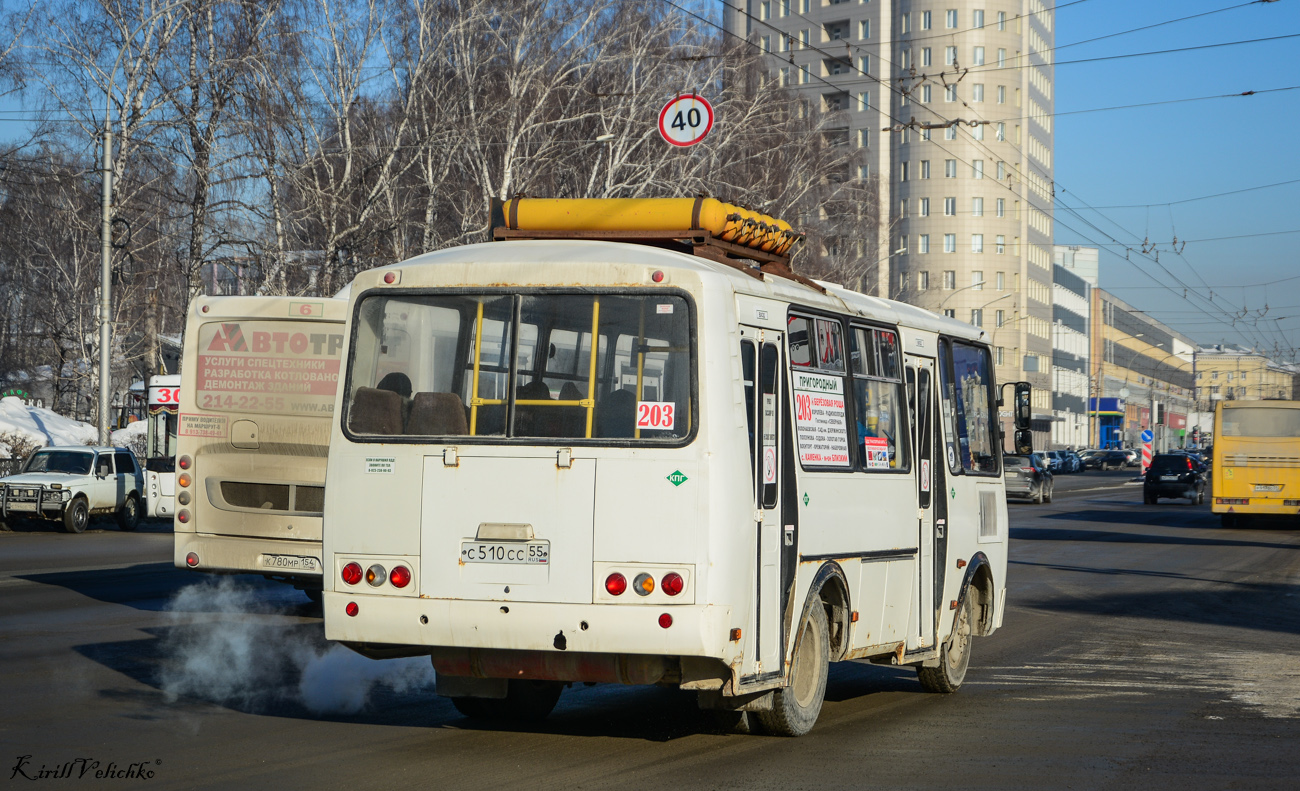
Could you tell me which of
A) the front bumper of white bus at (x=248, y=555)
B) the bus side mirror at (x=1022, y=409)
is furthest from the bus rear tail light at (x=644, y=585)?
the front bumper of white bus at (x=248, y=555)

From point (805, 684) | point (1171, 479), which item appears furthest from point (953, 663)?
point (1171, 479)

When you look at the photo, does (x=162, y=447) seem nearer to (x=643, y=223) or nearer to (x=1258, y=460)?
(x=643, y=223)

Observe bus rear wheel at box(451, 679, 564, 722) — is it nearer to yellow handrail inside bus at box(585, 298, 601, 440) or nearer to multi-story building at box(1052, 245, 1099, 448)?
yellow handrail inside bus at box(585, 298, 601, 440)

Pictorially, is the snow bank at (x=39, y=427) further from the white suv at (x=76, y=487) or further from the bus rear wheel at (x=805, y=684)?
the bus rear wheel at (x=805, y=684)

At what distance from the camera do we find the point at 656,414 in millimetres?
7363

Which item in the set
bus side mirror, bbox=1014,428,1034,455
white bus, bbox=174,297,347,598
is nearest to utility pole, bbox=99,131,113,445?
white bus, bbox=174,297,347,598

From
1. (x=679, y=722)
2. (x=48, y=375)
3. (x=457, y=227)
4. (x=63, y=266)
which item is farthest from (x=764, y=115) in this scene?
(x=48, y=375)

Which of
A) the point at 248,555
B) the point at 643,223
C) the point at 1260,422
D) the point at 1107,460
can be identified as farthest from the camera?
the point at 1107,460

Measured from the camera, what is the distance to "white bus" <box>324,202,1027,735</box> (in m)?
7.25

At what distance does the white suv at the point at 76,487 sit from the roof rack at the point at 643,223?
68.9 ft

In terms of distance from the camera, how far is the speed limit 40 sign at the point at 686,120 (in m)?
26.7

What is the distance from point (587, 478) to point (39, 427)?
129 ft

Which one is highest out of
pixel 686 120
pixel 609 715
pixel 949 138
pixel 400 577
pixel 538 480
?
pixel 949 138

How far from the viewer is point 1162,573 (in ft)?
73.8
